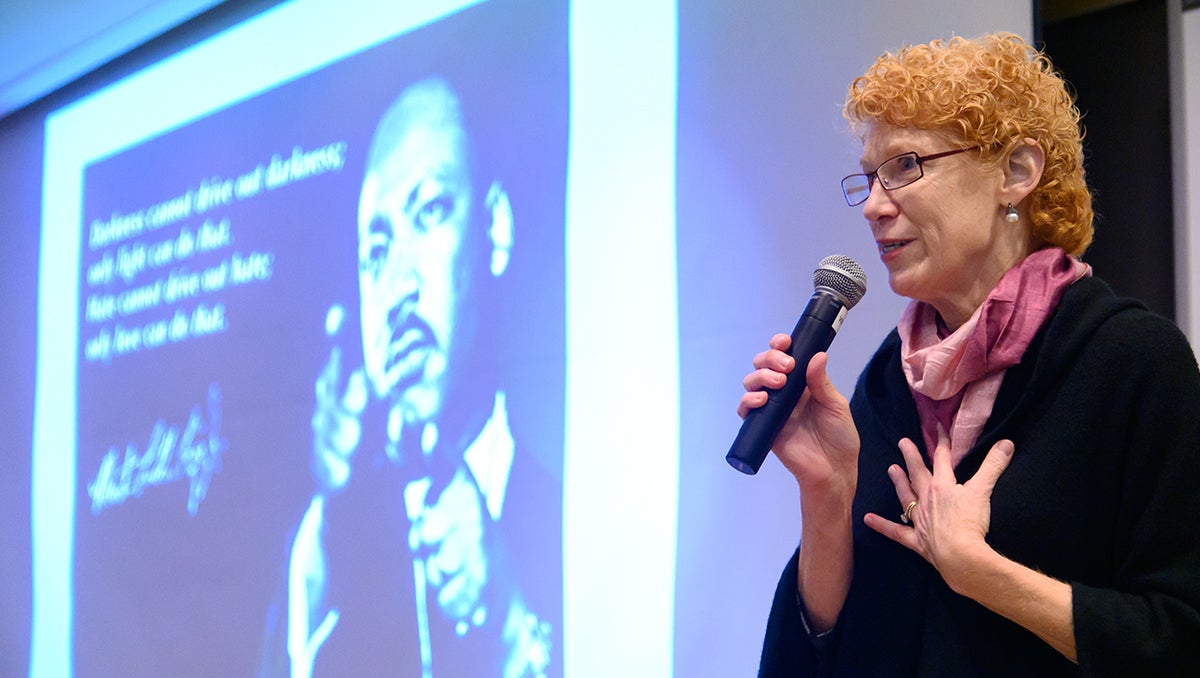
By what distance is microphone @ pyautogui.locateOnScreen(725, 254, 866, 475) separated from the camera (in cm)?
122

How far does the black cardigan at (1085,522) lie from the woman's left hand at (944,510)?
0.02 m

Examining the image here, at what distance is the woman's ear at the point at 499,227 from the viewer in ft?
9.24

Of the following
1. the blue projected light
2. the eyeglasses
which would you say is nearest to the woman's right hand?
the eyeglasses

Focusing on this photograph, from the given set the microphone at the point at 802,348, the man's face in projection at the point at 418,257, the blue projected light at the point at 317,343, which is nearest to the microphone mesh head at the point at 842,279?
the microphone at the point at 802,348

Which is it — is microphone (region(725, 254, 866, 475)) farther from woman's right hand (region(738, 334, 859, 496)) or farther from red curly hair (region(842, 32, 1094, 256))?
red curly hair (region(842, 32, 1094, 256))

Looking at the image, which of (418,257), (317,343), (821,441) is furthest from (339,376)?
(821,441)

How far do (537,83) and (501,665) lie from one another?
1452 millimetres

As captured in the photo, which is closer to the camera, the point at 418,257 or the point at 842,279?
the point at 842,279

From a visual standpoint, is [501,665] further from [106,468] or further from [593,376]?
[106,468]

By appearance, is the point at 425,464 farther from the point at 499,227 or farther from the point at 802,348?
the point at 802,348

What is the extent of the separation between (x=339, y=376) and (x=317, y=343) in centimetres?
15

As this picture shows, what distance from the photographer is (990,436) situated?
125 centimetres

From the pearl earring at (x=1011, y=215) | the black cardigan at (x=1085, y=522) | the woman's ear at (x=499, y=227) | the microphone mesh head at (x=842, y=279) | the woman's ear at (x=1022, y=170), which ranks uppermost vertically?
the woman's ear at (x=499, y=227)

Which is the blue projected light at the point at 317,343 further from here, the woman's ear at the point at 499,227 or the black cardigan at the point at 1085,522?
the black cardigan at the point at 1085,522
